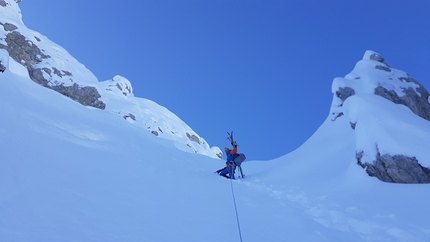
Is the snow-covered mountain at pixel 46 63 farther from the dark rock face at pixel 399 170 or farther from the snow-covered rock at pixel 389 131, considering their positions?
the dark rock face at pixel 399 170

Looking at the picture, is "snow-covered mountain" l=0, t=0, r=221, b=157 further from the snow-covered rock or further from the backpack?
the snow-covered rock

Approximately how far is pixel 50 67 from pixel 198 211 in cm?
3803

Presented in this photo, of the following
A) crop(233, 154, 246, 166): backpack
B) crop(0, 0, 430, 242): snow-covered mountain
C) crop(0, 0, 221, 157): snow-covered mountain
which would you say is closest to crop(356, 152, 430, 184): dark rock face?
crop(0, 0, 430, 242): snow-covered mountain

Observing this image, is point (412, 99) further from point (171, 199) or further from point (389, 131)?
point (171, 199)

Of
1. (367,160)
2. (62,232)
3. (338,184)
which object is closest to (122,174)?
(62,232)

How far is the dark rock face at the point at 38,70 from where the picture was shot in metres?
34.4

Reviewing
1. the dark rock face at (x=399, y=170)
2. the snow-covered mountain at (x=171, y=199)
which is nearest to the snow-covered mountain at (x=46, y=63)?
the snow-covered mountain at (x=171, y=199)

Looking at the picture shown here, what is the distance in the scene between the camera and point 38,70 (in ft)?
115

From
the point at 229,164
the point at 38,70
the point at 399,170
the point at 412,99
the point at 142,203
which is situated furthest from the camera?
the point at 38,70

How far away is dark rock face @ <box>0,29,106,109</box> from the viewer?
3444cm

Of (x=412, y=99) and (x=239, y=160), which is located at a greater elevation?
(x=412, y=99)

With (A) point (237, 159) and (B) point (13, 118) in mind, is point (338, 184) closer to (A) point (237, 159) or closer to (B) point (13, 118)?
(A) point (237, 159)

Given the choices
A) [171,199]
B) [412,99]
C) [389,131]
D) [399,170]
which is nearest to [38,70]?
[171,199]

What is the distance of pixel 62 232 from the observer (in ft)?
12.2
